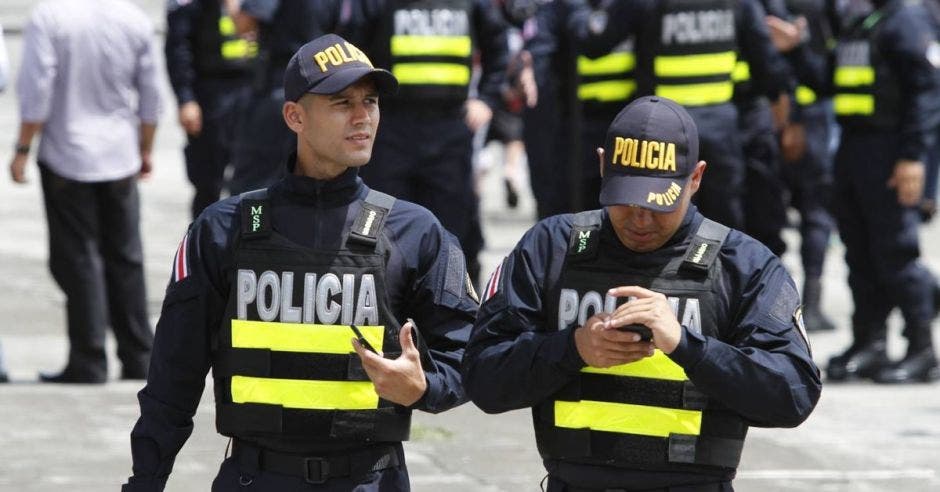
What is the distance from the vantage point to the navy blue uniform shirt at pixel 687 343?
4.22 metres

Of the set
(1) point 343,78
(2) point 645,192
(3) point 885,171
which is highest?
(1) point 343,78

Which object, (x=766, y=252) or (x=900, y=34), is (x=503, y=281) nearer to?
(x=766, y=252)

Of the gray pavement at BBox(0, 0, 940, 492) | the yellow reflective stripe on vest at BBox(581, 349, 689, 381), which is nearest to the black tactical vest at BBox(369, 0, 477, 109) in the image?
the gray pavement at BBox(0, 0, 940, 492)

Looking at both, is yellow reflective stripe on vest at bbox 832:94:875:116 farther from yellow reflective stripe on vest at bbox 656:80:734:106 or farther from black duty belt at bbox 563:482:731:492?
black duty belt at bbox 563:482:731:492

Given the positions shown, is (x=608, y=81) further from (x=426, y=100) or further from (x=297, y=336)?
(x=297, y=336)

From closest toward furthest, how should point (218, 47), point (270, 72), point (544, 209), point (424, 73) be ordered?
point (424, 73)
point (270, 72)
point (544, 209)
point (218, 47)

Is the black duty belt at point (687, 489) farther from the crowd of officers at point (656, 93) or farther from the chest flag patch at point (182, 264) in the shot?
the crowd of officers at point (656, 93)

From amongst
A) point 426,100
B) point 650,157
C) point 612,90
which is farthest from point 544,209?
point 650,157

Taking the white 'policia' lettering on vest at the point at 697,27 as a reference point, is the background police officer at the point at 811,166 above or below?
below

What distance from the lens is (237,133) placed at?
10.6 m

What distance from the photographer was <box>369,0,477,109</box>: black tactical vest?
9.38m

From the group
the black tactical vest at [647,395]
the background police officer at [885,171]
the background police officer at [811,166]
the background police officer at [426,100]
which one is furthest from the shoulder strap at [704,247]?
the background police officer at [811,166]

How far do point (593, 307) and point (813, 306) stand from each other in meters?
7.09

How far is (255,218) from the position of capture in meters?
4.52
